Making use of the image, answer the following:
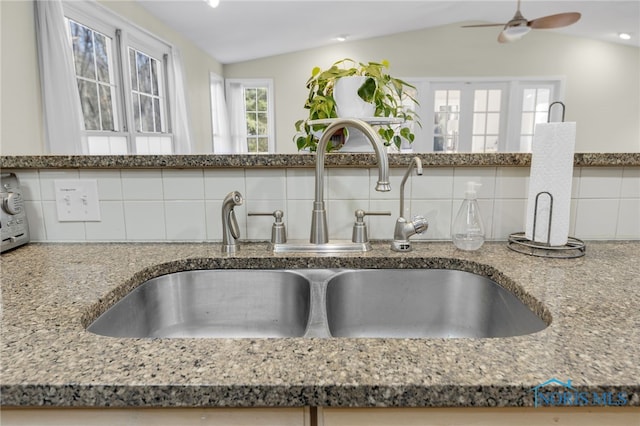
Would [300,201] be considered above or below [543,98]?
below

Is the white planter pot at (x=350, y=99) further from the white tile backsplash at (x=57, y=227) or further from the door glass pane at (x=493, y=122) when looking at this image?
the door glass pane at (x=493, y=122)

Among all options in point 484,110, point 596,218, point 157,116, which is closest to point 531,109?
point 484,110

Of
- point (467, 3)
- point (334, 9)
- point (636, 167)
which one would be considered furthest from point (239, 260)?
point (467, 3)

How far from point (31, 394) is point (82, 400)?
0.18 ft

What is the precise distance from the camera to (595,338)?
0.46 m

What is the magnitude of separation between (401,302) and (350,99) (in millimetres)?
488

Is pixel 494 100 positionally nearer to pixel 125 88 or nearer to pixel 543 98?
pixel 543 98

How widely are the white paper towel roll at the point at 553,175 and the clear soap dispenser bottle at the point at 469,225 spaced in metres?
0.11

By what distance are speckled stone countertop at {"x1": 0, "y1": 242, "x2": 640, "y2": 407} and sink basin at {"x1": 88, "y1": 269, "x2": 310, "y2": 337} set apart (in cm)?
19

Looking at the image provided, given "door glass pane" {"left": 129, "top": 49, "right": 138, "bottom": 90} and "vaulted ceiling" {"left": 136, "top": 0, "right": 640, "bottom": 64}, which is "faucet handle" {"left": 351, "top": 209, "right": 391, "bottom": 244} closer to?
"vaulted ceiling" {"left": 136, "top": 0, "right": 640, "bottom": 64}

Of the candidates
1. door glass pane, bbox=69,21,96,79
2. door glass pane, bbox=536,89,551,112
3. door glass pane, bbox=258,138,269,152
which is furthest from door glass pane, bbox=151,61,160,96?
door glass pane, bbox=536,89,551,112

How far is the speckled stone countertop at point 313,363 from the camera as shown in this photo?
0.38 m

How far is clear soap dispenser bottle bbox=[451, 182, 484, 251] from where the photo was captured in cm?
85

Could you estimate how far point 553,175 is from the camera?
2.62 ft
